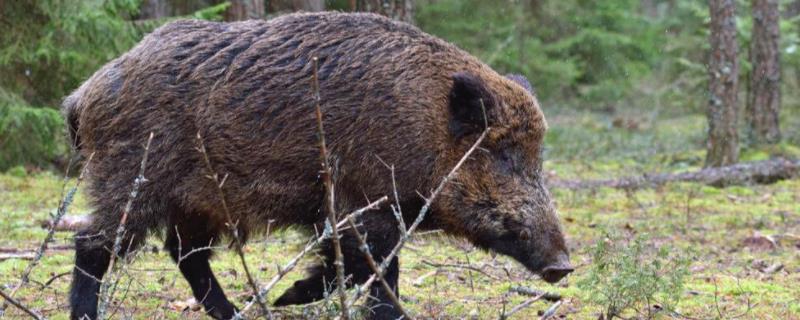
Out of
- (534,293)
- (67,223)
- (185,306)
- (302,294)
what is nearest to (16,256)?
(67,223)

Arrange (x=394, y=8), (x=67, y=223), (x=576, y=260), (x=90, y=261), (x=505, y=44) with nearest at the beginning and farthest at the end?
1. (x=90, y=261)
2. (x=576, y=260)
3. (x=67, y=223)
4. (x=394, y=8)
5. (x=505, y=44)

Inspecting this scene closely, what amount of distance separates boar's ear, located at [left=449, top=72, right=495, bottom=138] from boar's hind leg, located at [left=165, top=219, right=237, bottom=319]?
1.67 meters

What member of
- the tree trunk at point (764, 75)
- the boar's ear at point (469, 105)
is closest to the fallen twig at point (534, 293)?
the boar's ear at point (469, 105)

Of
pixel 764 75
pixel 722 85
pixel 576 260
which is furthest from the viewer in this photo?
pixel 764 75

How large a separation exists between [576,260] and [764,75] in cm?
908

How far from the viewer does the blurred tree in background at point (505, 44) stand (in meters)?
11.5

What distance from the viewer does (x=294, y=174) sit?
558 cm

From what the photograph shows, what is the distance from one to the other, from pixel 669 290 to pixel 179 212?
2725 millimetres

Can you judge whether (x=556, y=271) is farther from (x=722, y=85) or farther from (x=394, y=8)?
(x=722, y=85)

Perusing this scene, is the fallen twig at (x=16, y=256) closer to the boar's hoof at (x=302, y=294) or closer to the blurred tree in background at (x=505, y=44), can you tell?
the boar's hoof at (x=302, y=294)

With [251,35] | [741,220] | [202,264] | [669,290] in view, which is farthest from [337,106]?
[741,220]

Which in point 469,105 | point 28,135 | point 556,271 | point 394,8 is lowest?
point 28,135

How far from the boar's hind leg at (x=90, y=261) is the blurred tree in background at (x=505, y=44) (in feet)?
14.1

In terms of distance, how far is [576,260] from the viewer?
8.21 m
